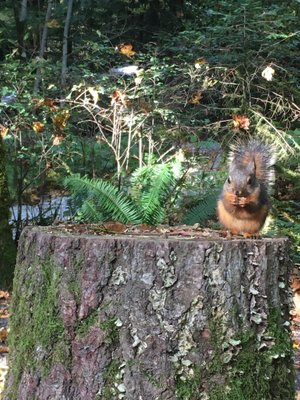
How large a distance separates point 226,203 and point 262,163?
1.48ft

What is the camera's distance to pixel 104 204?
5316mm

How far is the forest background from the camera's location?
230 inches

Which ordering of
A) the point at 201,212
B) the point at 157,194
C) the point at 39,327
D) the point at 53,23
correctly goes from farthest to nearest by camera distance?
the point at 53,23
the point at 201,212
the point at 157,194
the point at 39,327

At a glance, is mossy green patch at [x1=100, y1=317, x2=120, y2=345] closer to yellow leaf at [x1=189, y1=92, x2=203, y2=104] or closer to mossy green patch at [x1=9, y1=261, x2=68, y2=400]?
mossy green patch at [x1=9, y1=261, x2=68, y2=400]

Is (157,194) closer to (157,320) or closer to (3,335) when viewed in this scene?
(3,335)

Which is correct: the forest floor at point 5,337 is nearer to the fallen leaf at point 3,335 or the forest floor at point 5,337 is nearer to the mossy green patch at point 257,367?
the fallen leaf at point 3,335

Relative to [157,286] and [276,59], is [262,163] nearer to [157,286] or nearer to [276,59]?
[157,286]

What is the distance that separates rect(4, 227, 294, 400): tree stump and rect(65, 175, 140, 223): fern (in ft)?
8.90

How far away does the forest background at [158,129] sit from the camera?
583 cm

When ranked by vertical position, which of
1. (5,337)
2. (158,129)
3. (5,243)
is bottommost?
(5,337)

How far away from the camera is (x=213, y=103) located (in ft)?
27.1

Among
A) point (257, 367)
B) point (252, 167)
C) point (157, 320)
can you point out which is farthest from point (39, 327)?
point (252, 167)

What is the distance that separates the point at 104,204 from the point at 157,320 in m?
3.07

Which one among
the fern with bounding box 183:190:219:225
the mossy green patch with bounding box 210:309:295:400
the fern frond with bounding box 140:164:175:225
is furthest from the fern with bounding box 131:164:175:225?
the mossy green patch with bounding box 210:309:295:400
